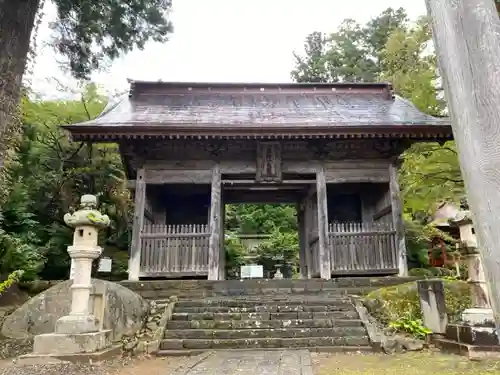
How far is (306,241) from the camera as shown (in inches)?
472

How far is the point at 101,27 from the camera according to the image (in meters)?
6.04

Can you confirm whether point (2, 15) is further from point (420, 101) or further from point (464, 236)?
point (420, 101)

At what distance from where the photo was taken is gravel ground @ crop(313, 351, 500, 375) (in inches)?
177


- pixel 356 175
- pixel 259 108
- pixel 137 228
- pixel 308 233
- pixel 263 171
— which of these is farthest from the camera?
pixel 259 108

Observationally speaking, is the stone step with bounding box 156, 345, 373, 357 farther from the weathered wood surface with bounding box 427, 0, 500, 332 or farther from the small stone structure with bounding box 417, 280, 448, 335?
the weathered wood surface with bounding box 427, 0, 500, 332

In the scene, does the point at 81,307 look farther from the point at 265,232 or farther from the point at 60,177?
the point at 265,232

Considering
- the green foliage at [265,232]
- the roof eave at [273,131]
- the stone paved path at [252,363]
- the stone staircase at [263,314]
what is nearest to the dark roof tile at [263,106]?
the roof eave at [273,131]

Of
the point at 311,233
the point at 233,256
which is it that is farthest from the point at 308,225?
the point at 233,256

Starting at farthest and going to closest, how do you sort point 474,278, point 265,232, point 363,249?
point 265,232 → point 363,249 → point 474,278

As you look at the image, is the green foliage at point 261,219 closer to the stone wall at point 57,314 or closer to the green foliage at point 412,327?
the green foliage at point 412,327

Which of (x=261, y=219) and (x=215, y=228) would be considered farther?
(x=261, y=219)

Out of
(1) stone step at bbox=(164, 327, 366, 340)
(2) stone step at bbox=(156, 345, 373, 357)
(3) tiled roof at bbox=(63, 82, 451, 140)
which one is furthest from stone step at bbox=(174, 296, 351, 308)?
(3) tiled roof at bbox=(63, 82, 451, 140)

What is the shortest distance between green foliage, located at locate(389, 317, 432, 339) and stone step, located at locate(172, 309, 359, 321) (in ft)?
2.24

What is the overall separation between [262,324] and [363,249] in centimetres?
415
